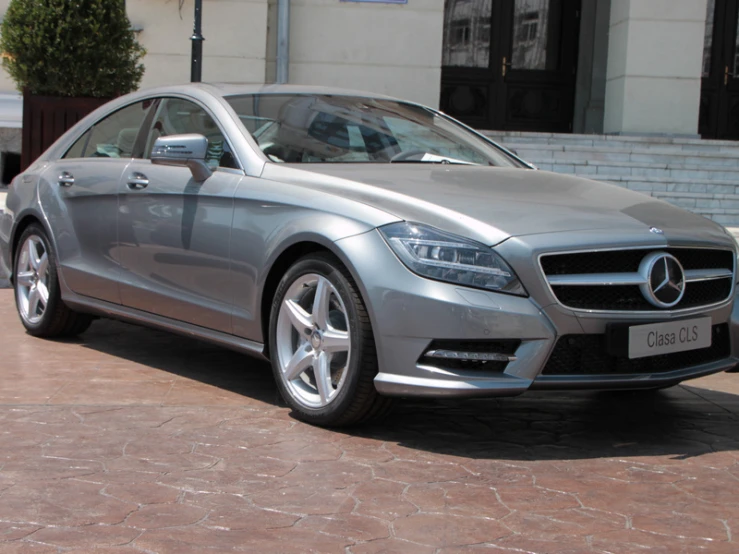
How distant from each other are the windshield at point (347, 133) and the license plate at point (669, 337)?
5.23ft

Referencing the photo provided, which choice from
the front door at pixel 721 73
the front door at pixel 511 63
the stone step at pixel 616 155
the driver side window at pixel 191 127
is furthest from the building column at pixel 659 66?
the driver side window at pixel 191 127

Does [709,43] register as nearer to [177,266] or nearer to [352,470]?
[177,266]

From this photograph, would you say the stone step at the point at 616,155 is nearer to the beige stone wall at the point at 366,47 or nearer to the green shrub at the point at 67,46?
the beige stone wall at the point at 366,47

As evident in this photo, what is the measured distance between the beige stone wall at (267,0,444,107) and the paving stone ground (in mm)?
10240

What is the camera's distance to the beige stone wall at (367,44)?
51.5 ft

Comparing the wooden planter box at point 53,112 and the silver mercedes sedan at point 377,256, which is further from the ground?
the wooden planter box at point 53,112

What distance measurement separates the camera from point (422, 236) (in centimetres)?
444

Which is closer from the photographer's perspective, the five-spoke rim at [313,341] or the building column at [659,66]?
the five-spoke rim at [313,341]

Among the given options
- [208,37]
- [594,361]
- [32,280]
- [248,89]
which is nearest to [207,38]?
[208,37]

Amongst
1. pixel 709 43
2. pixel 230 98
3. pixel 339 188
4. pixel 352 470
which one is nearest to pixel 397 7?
pixel 709 43

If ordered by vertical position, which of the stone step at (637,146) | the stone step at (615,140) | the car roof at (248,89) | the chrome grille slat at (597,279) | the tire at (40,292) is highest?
the car roof at (248,89)

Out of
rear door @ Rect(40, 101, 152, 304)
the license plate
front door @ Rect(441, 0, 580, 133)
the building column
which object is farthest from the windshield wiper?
front door @ Rect(441, 0, 580, 133)

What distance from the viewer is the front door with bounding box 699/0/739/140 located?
56.5 ft

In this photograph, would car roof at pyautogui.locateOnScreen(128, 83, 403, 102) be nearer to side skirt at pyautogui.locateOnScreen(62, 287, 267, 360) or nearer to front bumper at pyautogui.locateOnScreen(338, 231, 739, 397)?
side skirt at pyautogui.locateOnScreen(62, 287, 267, 360)
